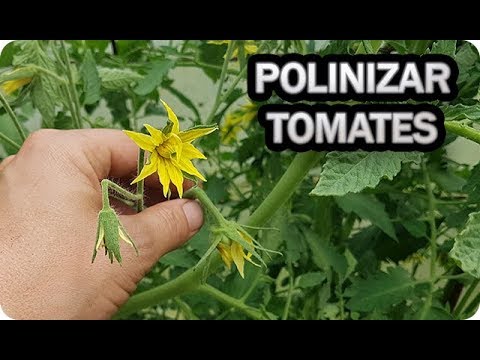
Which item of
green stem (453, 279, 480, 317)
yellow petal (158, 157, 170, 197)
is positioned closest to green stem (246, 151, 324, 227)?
yellow petal (158, 157, 170, 197)

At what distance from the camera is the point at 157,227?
0.68 metres

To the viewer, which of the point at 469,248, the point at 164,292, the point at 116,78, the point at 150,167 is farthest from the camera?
the point at 116,78

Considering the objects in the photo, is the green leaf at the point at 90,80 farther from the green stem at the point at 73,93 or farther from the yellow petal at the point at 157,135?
the yellow petal at the point at 157,135

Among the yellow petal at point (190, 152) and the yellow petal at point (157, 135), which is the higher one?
the yellow petal at point (157, 135)

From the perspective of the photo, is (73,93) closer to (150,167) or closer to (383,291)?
(150,167)

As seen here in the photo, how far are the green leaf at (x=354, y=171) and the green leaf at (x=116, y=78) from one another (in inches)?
12.7

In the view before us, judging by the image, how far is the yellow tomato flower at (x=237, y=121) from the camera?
872mm

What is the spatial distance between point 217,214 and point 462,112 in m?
0.23

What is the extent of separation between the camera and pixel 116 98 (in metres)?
0.99

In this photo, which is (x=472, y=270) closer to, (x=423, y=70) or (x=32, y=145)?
(x=423, y=70)

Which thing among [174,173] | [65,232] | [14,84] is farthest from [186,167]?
[14,84]

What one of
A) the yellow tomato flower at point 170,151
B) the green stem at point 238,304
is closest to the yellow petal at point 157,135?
the yellow tomato flower at point 170,151

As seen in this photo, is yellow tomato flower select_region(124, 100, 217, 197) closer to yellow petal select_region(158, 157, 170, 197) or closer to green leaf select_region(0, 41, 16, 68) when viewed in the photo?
yellow petal select_region(158, 157, 170, 197)
